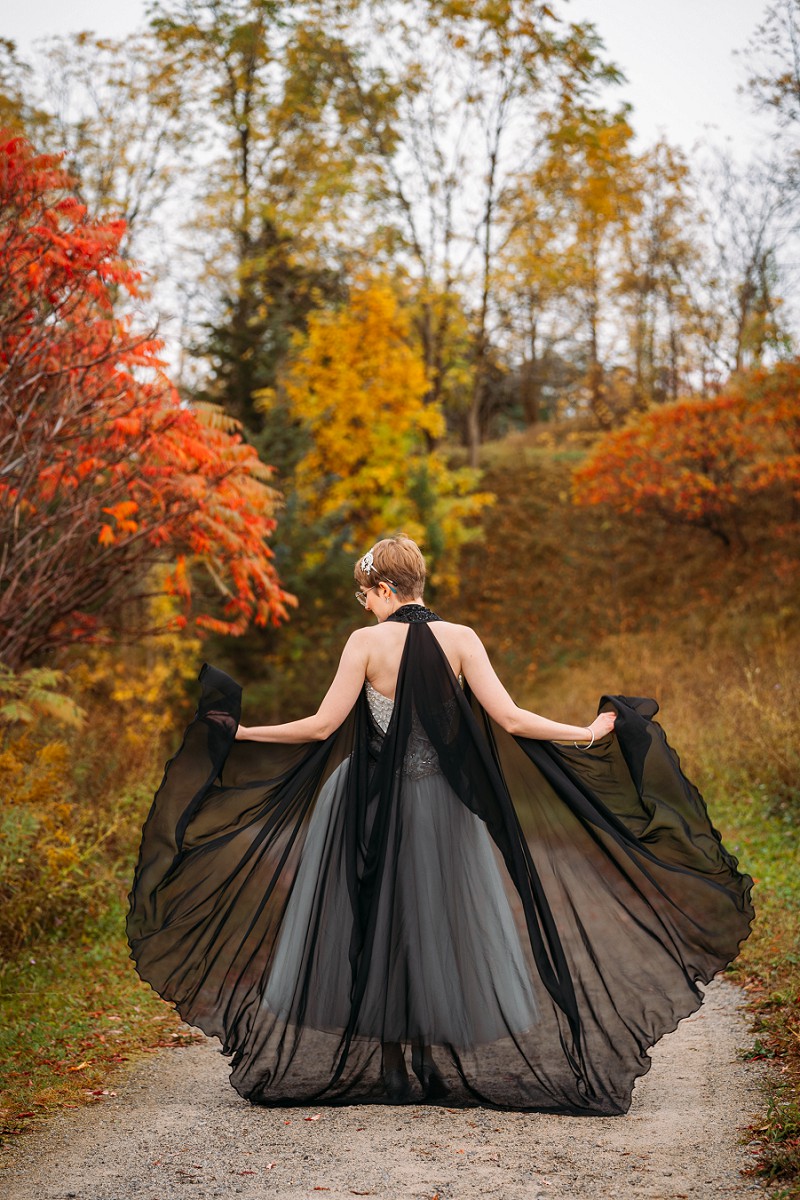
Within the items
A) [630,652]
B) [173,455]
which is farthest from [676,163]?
[173,455]

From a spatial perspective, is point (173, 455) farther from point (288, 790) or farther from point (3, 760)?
Answer: point (288, 790)

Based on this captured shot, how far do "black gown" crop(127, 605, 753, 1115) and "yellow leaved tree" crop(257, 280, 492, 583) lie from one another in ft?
47.2

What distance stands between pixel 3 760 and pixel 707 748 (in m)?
7.39

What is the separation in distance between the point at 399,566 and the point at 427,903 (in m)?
1.41

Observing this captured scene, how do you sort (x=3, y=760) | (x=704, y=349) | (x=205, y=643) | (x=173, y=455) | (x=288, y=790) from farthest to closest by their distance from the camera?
(x=704, y=349) → (x=205, y=643) → (x=173, y=455) → (x=3, y=760) → (x=288, y=790)

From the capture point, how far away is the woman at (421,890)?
13.6 feet

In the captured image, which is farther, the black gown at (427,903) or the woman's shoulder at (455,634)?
the woman's shoulder at (455,634)

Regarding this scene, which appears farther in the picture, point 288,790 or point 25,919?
point 25,919

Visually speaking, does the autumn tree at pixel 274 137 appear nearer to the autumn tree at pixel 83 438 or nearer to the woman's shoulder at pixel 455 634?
the autumn tree at pixel 83 438

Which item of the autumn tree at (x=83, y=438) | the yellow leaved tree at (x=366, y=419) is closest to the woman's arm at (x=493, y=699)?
the autumn tree at (x=83, y=438)

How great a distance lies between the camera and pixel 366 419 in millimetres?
19734

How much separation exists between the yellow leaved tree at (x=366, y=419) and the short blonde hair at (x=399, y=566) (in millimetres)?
14284

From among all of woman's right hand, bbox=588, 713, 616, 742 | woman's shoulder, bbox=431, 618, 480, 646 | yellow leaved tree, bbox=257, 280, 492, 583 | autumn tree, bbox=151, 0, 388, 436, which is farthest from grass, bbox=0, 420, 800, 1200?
autumn tree, bbox=151, 0, 388, 436

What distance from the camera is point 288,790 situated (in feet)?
15.2
